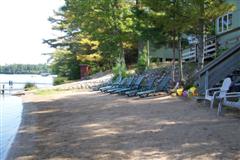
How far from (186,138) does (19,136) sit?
4.40 m

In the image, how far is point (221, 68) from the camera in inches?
641

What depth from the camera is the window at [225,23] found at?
92.4 ft

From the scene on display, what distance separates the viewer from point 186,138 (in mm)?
9656

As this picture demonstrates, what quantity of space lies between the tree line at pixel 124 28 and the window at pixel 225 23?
22.6 inches

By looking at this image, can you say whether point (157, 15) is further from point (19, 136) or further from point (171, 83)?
point (19, 136)

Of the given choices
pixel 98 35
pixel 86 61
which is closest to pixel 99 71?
pixel 86 61

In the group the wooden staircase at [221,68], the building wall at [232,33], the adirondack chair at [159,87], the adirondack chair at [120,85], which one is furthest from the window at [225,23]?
the wooden staircase at [221,68]

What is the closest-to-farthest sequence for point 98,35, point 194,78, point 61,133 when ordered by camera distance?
point 61,133
point 194,78
point 98,35

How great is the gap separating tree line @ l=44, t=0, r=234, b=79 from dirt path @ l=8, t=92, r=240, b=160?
5.90 metres

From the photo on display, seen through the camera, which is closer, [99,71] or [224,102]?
[224,102]

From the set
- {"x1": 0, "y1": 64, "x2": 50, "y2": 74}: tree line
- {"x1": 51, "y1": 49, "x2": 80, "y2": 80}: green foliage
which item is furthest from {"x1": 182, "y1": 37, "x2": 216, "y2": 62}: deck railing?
{"x1": 0, "y1": 64, "x2": 50, "y2": 74}: tree line

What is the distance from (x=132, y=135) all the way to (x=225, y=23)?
20.2 meters

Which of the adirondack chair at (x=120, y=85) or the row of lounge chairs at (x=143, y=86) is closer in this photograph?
the row of lounge chairs at (x=143, y=86)

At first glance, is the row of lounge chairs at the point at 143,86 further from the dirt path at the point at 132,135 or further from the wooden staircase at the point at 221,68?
the dirt path at the point at 132,135
